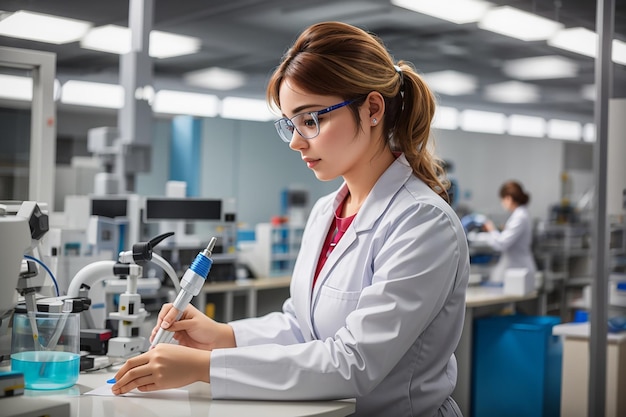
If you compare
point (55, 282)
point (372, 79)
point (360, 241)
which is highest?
point (372, 79)

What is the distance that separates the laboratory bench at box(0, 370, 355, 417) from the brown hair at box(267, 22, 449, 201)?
0.64 metres

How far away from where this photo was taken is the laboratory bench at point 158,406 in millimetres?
1243

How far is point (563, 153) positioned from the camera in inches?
360

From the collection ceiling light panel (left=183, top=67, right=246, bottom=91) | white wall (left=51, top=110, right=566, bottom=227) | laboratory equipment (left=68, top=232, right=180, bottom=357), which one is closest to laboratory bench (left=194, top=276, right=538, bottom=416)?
white wall (left=51, top=110, right=566, bottom=227)

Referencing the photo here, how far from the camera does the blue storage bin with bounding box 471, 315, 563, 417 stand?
4574 millimetres

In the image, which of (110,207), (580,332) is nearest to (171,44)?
(110,207)

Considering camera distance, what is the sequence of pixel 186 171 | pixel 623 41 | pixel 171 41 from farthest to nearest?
pixel 171 41 < pixel 186 171 < pixel 623 41

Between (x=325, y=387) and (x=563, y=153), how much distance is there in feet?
28.1

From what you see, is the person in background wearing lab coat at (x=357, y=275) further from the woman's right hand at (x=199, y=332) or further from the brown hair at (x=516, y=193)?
the brown hair at (x=516, y=193)

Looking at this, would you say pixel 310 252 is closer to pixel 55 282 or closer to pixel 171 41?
pixel 55 282

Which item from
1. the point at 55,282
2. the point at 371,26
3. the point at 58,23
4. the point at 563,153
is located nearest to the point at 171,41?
the point at 58,23

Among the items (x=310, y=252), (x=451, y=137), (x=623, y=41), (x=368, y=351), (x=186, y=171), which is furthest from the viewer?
(x=451, y=137)

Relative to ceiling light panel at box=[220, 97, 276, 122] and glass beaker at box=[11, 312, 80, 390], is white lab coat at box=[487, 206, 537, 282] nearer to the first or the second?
ceiling light panel at box=[220, 97, 276, 122]

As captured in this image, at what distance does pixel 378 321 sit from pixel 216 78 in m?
8.69
